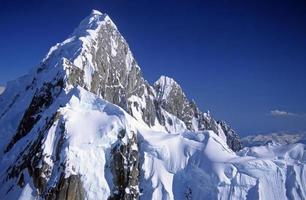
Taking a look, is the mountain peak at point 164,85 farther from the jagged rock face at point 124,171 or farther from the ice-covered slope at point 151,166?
the jagged rock face at point 124,171

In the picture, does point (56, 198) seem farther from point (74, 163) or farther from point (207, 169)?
point (207, 169)

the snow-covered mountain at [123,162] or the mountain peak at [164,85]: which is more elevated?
the mountain peak at [164,85]

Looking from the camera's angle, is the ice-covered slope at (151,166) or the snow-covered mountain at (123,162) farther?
the snow-covered mountain at (123,162)

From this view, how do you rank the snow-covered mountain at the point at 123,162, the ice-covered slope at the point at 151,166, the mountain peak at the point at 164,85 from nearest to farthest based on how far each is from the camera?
1. the ice-covered slope at the point at 151,166
2. the snow-covered mountain at the point at 123,162
3. the mountain peak at the point at 164,85

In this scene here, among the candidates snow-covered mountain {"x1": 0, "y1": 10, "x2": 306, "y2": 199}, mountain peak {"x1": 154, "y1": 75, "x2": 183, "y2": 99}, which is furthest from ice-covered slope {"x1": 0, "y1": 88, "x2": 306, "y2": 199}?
mountain peak {"x1": 154, "y1": 75, "x2": 183, "y2": 99}

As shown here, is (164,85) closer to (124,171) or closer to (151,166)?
(151,166)

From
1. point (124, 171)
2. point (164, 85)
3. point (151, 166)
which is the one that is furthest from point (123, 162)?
point (164, 85)

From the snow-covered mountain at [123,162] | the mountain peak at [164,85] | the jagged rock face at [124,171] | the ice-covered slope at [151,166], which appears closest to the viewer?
the ice-covered slope at [151,166]

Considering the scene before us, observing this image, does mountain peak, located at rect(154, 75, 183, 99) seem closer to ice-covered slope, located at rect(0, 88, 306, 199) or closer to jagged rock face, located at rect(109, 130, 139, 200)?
ice-covered slope, located at rect(0, 88, 306, 199)

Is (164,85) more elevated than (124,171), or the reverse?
(164,85)

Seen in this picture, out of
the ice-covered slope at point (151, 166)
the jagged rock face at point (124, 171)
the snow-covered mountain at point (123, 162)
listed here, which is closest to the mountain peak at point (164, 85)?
the snow-covered mountain at point (123, 162)

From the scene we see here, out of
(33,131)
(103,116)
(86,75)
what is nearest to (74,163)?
(103,116)

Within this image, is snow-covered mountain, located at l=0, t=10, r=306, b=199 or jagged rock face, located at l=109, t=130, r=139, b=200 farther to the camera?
jagged rock face, located at l=109, t=130, r=139, b=200
